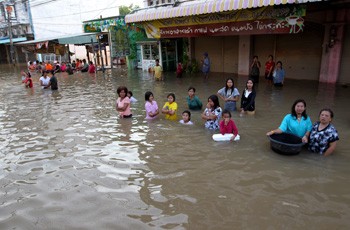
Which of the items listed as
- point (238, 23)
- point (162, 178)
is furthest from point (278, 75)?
point (162, 178)

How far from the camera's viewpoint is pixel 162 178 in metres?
5.09

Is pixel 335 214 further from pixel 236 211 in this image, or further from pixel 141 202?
pixel 141 202

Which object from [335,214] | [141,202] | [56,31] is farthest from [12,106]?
[56,31]

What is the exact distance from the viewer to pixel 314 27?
14008 mm

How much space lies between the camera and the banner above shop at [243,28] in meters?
11.1

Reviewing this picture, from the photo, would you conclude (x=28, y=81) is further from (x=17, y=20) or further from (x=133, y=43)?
(x=17, y=20)

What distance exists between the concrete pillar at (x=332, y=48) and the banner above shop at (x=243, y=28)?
78.3 inches

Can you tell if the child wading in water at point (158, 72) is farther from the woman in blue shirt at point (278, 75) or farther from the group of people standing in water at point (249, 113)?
the group of people standing in water at point (249, 113)

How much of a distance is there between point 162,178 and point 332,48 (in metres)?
11.2

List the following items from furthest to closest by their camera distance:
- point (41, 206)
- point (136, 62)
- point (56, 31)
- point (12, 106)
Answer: point (56, 31) → point (136, 62) → point (12, 106) → point (41, 206)

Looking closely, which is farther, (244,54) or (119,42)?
(119,42)

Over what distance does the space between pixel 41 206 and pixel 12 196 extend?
0.69 metres

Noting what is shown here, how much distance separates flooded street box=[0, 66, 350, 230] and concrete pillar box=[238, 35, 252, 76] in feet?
28.8

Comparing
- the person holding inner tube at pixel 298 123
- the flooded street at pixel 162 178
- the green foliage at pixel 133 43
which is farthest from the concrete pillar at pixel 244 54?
the person holding inner tube at pixel 298 123
